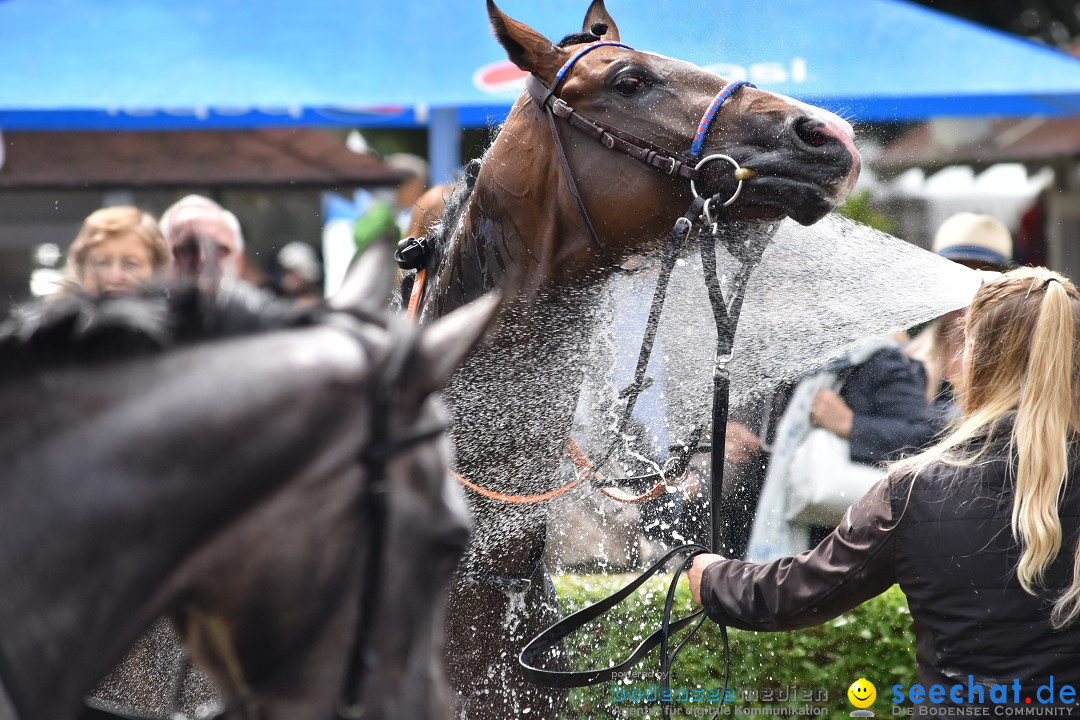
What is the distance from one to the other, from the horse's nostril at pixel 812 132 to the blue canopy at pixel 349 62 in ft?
10.4

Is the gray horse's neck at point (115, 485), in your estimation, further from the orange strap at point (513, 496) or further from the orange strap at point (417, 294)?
the orange strap at point (417, 294)

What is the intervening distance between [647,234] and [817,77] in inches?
121

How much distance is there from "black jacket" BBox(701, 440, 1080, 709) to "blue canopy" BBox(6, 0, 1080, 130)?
365 centimetres

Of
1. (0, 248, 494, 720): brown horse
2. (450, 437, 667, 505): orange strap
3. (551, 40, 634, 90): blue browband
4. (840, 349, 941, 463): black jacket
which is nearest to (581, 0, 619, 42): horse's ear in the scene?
(551, 40, 634, 90): blue browband

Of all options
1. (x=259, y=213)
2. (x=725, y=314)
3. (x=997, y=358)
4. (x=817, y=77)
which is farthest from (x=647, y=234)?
(x=259, y=213)

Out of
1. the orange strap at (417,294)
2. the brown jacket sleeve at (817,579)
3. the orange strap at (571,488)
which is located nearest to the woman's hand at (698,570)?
the brown jacket sleeve at (817,579)

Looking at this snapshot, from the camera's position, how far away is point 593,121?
8.46 ft

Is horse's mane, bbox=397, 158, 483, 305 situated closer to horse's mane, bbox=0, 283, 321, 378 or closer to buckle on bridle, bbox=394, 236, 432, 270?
buckle on bridle, bbox=394, 236, 432, 270

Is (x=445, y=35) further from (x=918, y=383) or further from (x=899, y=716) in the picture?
(x=899, y=716)

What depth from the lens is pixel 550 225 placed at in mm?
2570

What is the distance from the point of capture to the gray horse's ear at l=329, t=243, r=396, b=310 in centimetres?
140

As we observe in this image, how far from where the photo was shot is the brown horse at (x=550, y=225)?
8.33 feet

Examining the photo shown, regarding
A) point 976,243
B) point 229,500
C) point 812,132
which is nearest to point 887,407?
point 976,243

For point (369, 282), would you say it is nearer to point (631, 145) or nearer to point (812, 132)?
point (631, 145)
